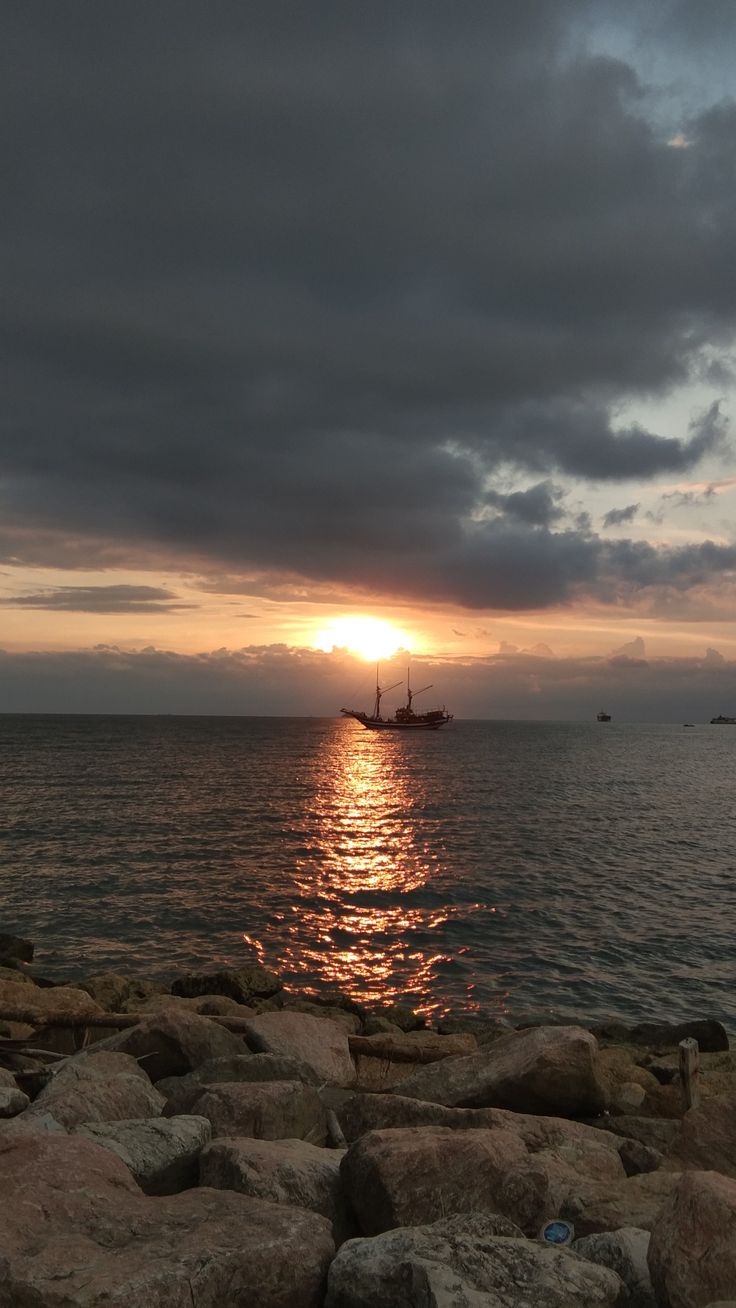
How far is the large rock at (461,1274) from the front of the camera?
5039mm

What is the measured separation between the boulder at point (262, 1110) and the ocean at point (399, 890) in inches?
469

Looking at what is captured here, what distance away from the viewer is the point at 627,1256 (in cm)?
580

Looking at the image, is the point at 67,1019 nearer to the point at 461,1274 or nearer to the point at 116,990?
the point at 116,990

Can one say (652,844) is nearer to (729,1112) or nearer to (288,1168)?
(729,1112)

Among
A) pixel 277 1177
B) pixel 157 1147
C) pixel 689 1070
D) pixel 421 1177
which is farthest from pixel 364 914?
pixel 421 1177

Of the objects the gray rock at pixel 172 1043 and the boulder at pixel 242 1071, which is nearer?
the boulder at pixel 242 1071

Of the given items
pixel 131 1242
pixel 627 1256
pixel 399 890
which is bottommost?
pixel 399 890

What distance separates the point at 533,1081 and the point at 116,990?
11.2m

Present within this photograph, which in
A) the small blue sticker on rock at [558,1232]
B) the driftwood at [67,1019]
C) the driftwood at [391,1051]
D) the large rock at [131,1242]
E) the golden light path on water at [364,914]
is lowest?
the golden light path on water at [364,914]

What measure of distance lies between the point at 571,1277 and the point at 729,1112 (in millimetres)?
4296

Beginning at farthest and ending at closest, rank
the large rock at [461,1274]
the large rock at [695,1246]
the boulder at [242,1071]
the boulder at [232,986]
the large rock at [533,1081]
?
1. the boulder at [232,986]
2. the large rock at [533,1081]
3. the boulder at [242,1071]
4. the large rock at [695,1246]
5. the large rock at [461,1274]

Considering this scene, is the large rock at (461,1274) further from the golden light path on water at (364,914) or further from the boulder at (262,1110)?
the golden light path on water at (364,914)

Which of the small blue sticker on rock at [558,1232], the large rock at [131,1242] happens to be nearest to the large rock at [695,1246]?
the small blue sticker on rock at [558,1232]

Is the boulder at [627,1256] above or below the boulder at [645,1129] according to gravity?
above
